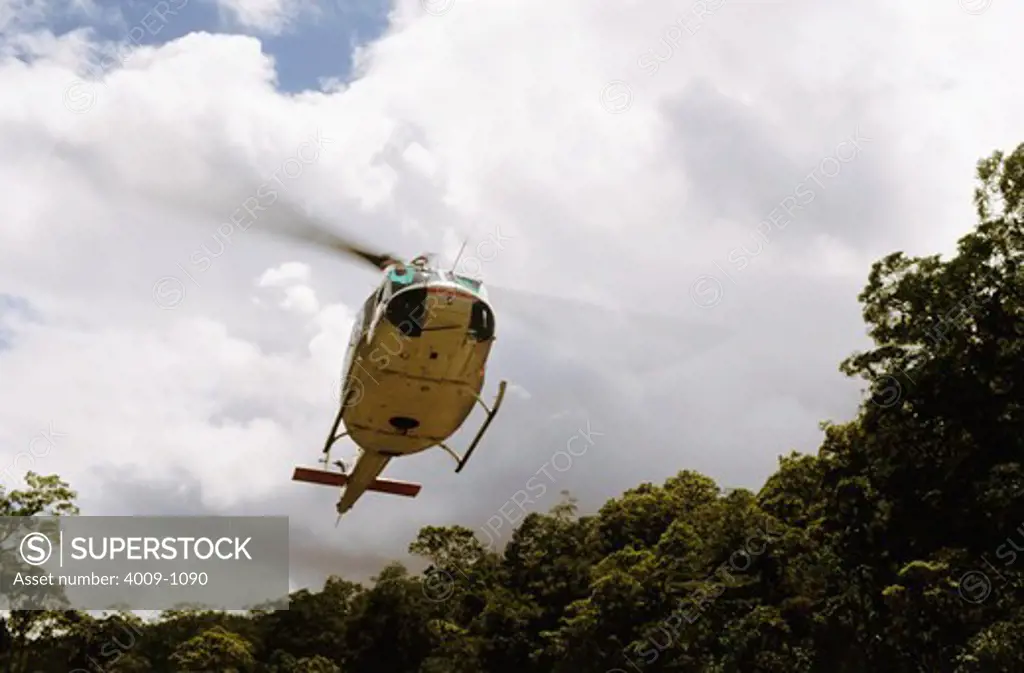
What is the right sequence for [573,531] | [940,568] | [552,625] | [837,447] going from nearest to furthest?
[940,568], [837,447], [552,625], [573,531]

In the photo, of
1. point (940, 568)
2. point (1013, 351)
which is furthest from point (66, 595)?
point (1013, 351)

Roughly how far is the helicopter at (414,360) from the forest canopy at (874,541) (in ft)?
51.2

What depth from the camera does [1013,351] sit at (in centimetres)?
2773

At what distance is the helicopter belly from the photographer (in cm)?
1703

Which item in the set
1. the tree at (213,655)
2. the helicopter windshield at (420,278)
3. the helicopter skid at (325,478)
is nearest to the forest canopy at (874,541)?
the tree at (213,655)

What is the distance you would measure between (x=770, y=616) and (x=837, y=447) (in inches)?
264

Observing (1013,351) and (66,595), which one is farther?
(66,595)

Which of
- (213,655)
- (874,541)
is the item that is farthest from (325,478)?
(213,655)

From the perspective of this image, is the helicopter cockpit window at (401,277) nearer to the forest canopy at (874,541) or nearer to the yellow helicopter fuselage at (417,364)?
the yellow helicopter fuselage at (417,364)

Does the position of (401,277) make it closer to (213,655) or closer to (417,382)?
(417,382)

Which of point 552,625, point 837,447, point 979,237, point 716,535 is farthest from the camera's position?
point 552,625

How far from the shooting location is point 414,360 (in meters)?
17.4

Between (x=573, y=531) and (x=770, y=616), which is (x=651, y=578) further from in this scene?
(x=573, y=531)

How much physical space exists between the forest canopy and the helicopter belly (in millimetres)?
15797
